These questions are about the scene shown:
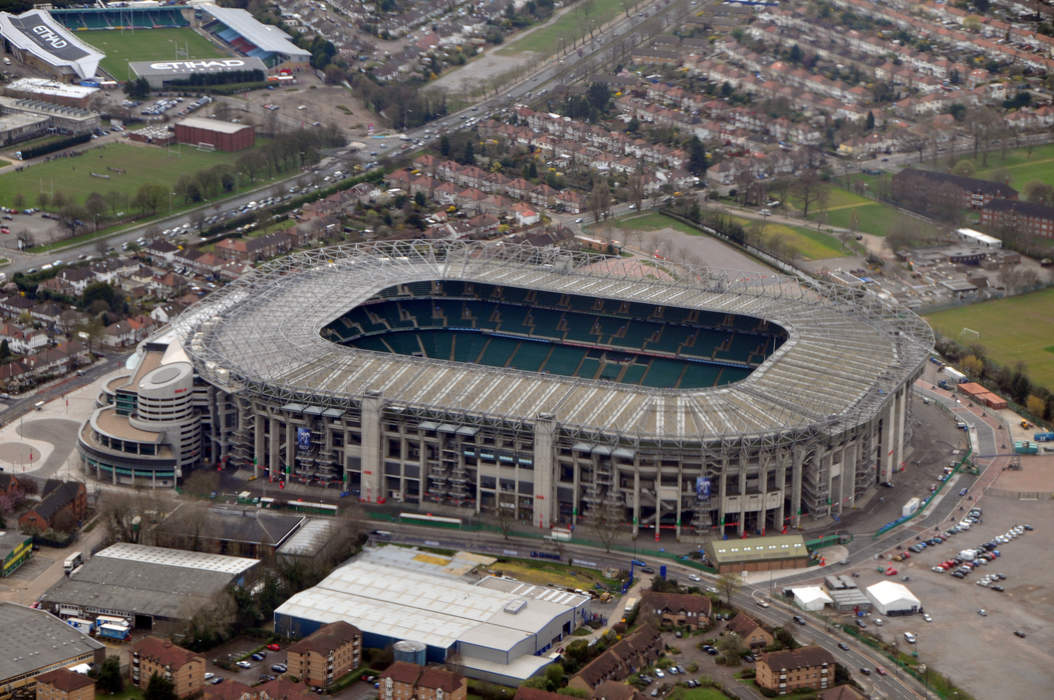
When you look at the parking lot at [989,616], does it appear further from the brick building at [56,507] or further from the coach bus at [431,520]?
the brick building at [56,507]

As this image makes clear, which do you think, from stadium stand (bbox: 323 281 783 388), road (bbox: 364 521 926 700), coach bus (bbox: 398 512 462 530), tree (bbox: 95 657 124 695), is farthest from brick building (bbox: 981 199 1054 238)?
tree (bbox: 95 657 124 695)

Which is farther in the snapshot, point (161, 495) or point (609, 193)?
point (609, 193)

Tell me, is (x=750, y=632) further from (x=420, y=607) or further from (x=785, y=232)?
(x=785, y=232)

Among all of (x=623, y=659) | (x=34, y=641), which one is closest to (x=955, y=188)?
(x=623, y=659)

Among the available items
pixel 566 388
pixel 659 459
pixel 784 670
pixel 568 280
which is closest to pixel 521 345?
pixel 568 280

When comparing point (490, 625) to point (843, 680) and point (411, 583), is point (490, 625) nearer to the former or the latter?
point (411, 583)

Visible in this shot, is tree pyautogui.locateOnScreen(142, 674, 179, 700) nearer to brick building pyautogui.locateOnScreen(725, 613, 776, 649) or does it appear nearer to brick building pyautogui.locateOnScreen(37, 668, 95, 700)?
brick building pyautogui.locateOnScreen(37, 668, 95, 700)
